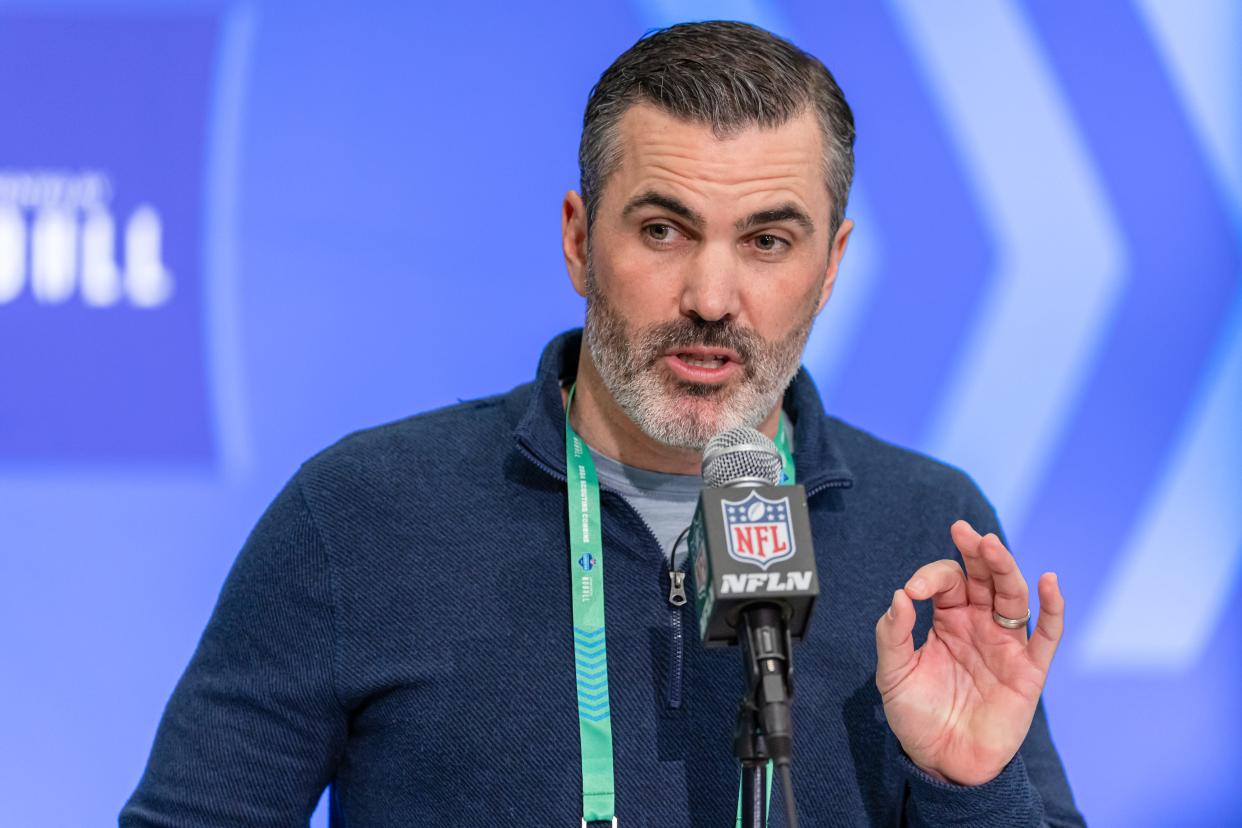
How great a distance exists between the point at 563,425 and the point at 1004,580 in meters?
0.65

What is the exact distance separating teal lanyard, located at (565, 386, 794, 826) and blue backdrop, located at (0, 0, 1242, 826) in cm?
84

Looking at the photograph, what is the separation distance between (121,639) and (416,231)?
3.02 ft

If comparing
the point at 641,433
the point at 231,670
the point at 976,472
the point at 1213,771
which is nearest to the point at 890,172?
the point at 976,472

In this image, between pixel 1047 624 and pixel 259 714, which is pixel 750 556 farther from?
pixel 259 714

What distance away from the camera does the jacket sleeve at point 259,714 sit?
177 cm

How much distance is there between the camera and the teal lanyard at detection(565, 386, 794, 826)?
1.72 metres

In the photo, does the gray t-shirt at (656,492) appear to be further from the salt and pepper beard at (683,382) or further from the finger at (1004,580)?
the finger at (1004,580)

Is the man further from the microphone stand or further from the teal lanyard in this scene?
the microphone stand

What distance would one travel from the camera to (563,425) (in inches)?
77.1

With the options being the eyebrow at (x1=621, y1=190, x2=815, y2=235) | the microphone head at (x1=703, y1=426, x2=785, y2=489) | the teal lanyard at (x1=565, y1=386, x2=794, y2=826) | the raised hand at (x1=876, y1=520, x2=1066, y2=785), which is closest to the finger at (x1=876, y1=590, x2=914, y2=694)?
the raised hand at (x1=876, y1=520, x2=1066, y2=785)

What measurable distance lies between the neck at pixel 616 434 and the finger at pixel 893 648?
1.28 feet

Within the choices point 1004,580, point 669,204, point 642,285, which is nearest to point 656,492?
point 642,285

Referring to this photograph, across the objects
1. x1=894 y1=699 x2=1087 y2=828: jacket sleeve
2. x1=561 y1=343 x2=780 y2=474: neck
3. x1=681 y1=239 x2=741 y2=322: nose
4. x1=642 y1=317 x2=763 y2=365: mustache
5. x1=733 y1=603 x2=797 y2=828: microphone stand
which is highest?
x1=681 y1=239 x2=741 y2=322: nose

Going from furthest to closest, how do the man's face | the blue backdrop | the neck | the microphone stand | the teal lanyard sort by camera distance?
1. the blue backdrop
2. the neck
3. the man's face
4. the teal lanyard
5. the microphone stand
